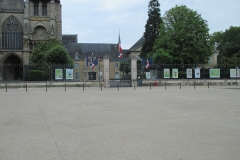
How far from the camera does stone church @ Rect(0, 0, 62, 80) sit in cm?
5031

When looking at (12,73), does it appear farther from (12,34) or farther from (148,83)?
(12,34)

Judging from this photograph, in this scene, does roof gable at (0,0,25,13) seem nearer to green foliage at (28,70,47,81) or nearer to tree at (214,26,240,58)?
green foliage at (28,70,47,81)

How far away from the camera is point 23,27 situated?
2031 inches

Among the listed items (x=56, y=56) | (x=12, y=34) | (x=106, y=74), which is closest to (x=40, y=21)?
(x=12, y=34)

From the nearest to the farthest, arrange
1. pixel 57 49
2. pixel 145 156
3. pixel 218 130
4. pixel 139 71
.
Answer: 1. pixel 145 156
2. pixel 218 130
3. pixel 139 71
4. pixel 57 49

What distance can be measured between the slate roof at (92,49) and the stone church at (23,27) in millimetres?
11109

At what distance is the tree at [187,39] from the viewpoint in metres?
37.6

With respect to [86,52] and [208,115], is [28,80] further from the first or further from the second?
[86,52]

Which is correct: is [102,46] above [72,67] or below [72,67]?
above

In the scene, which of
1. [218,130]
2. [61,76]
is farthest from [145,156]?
[61,76]

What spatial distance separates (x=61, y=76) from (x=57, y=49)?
1046cm

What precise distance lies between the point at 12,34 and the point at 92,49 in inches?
819

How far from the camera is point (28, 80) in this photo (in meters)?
28.3

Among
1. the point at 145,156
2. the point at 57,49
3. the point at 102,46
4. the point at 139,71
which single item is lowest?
the point at 145,156
